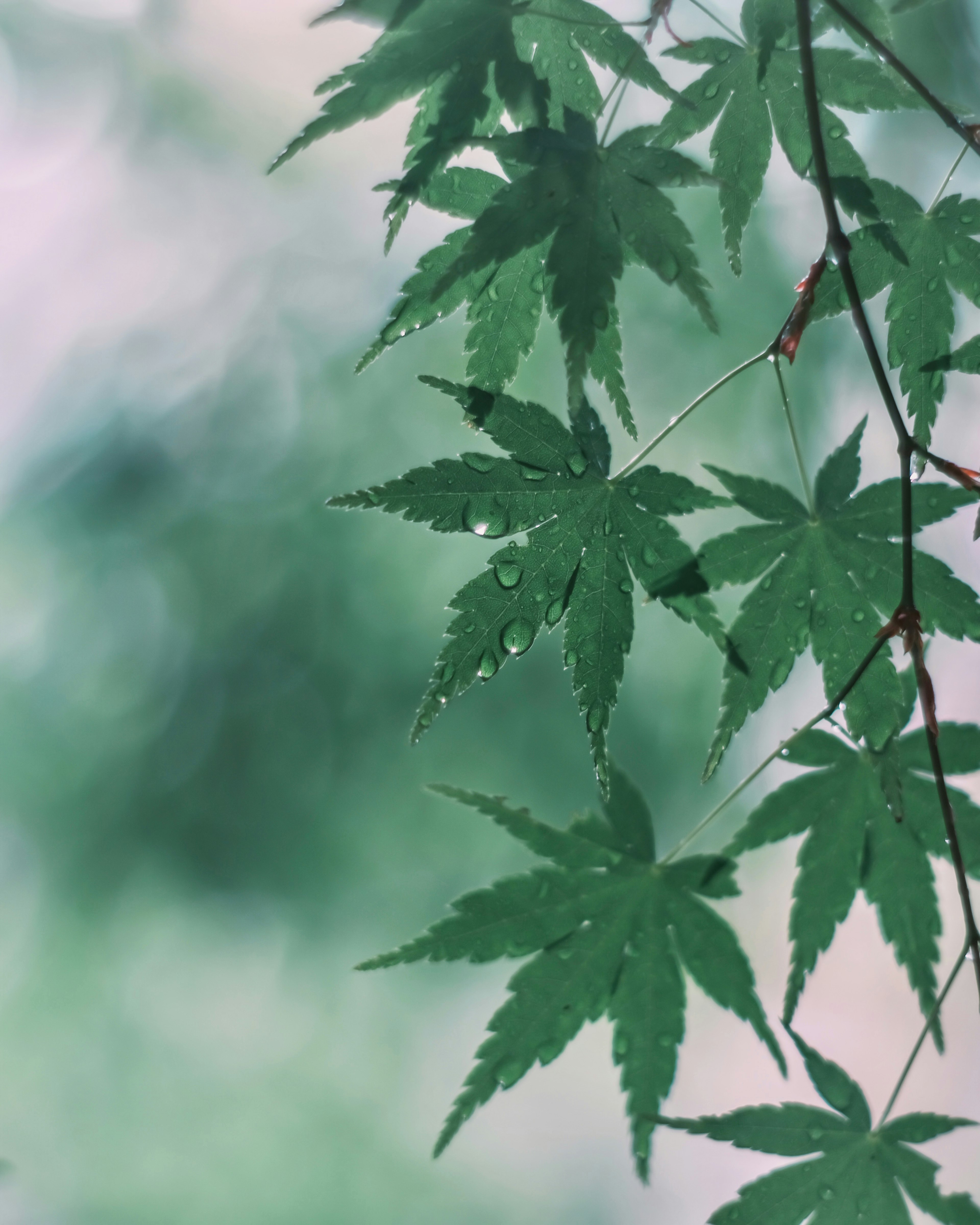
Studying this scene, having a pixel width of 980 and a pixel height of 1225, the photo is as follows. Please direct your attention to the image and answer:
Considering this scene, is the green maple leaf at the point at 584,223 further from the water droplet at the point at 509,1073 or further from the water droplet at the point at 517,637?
the water droplet at the point at 509,1073

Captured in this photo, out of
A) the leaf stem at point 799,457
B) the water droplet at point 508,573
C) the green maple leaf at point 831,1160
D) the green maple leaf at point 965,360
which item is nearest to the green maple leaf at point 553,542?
the water droplet at point 508,573

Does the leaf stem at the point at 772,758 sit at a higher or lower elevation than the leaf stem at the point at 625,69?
lower

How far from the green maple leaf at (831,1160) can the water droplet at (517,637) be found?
0.45m

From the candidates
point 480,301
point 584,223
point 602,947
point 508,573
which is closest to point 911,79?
point 584,223

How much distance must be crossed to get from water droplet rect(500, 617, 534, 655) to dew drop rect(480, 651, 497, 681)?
0.01 metres

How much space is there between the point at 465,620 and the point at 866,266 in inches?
23.6

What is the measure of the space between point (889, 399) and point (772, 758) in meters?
0.40

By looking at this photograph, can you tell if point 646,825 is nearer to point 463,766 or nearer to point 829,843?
point 829,843

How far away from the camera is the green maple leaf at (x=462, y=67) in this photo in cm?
73

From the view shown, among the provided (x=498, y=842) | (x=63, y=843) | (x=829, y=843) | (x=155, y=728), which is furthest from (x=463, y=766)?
(x=829, y=843)

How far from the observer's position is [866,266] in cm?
93

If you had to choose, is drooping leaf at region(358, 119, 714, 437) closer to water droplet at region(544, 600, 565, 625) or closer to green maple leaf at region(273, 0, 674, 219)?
green maple leaf at region(273, 0, 674, 219)

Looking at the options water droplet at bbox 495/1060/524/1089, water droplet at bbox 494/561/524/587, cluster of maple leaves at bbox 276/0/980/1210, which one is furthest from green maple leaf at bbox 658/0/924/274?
water droplet at bbox 495/1060/524/1089

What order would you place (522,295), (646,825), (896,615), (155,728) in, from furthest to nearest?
(155,728) → (646,825) → (522,295) → (896,615)
